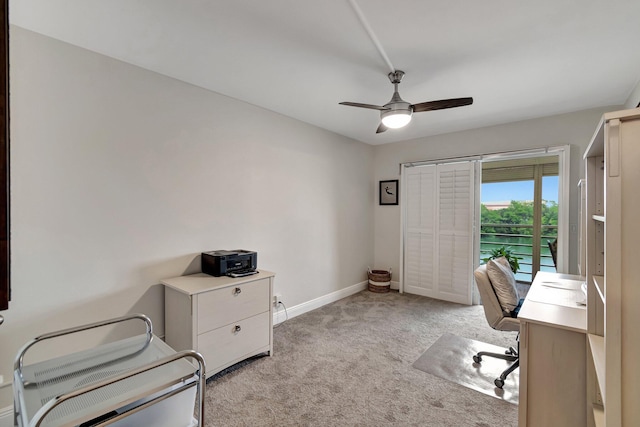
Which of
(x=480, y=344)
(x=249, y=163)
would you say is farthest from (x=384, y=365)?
(x=249, y=163)

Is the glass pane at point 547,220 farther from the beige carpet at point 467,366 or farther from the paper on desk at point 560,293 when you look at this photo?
the beige carpet at point 467,366

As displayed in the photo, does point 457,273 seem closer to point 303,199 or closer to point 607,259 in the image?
point 303,199

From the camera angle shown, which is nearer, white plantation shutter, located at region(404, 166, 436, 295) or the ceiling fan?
the ceiling fan

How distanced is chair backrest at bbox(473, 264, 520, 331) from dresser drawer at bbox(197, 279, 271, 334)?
175cm

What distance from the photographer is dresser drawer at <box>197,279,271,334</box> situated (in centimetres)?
209

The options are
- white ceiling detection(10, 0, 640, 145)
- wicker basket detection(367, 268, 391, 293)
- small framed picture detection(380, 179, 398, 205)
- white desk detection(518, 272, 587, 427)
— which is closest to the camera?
white desk detection(518, 272, 587, 427)

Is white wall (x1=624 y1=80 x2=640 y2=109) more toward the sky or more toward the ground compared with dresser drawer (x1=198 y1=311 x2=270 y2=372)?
more toward the sky

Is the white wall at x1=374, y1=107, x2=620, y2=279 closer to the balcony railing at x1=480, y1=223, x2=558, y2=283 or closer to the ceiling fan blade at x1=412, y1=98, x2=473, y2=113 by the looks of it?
the ceiling fan blade at x1=412, y1=98, x2=473, y2=113

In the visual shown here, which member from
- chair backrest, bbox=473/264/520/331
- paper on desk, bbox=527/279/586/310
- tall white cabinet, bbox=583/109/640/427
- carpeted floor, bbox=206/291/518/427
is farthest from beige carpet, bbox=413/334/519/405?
tall white cabinet, bbox=583/109/640/427

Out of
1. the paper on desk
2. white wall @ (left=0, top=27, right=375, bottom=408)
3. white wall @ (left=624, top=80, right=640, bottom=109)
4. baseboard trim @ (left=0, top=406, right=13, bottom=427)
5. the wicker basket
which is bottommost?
baseboard trim @ (left=0, top=406, right=13, bottom=427)

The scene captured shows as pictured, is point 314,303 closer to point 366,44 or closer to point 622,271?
point 366,44

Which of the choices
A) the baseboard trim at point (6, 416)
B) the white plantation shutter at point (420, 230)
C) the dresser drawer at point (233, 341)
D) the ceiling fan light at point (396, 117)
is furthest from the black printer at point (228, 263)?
the white plantation shutter at point (420, 230)

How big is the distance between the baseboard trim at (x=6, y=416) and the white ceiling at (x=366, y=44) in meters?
2.25

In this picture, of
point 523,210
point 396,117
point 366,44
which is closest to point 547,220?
point 523,210
